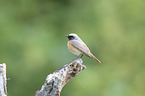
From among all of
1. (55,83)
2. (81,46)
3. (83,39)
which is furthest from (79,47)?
(83,39)

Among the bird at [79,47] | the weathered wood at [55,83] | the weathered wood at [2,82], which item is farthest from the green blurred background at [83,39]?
the weathered wood at [2,82]

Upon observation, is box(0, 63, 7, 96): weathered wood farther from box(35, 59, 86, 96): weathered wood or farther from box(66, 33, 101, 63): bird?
box(66, 33, 101, 63): bird

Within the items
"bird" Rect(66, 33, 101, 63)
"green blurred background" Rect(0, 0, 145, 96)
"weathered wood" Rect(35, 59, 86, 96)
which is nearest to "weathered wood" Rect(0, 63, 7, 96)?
"weathered wood" Rect(35, 59, 86, 96)

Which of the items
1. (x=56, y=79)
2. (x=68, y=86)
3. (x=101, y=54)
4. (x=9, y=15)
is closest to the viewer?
(x=56, y=79)

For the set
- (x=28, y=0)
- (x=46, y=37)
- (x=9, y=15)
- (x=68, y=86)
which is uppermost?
(x=28, y=0)

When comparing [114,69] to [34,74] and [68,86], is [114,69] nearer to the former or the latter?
[68,86]

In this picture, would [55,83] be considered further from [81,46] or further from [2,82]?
[81,46]

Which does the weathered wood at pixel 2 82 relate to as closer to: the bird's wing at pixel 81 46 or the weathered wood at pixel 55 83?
the weathered wood at pixel 55 83

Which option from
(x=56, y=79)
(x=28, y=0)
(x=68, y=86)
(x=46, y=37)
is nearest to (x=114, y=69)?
(x=68, y=86)
